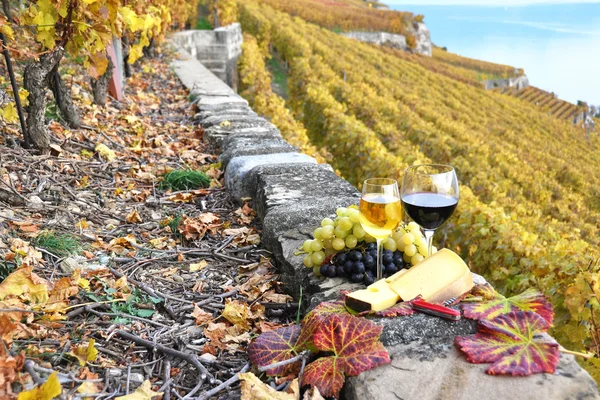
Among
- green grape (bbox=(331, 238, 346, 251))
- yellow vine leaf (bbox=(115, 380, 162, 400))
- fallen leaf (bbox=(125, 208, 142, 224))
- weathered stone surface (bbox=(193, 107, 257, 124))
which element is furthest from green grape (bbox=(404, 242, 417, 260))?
weathered stone surface (bbox=(193, 107, 257, 124))

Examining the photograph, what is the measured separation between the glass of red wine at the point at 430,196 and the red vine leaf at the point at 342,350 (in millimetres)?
407

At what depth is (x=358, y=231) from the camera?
177 cm

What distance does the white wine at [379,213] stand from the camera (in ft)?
5.04

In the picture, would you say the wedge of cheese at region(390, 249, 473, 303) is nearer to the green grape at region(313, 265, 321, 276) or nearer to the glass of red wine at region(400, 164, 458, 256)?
the glass of red wine at region(400, 164, 458, 256)

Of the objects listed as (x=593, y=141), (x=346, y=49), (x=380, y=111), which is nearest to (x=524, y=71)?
(x=593, y=141)

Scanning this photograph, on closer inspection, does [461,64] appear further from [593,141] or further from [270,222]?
[270,222]

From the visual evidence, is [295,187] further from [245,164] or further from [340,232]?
[340,232]

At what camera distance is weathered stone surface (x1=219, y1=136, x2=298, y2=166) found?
11.1ft

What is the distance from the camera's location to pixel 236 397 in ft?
4.64

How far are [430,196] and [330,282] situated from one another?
1.56ft

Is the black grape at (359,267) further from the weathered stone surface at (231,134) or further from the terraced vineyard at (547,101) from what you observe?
the terraced vineyard at (547,101)

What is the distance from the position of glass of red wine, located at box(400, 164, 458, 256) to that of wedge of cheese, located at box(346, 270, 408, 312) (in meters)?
0.25

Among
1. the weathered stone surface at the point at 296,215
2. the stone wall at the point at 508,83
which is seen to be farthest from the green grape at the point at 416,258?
the stone wall at the point at 508,83

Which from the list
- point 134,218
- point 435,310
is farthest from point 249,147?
point 435,310
